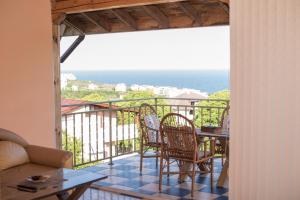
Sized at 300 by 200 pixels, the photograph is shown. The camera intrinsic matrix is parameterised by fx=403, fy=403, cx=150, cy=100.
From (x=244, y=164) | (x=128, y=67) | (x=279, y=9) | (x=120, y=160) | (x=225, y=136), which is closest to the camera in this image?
(x=279, y=9)

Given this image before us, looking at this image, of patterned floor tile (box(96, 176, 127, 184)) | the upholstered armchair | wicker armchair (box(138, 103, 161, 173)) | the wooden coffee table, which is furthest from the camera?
wicker armchair (box(138, 103, 161, 173))

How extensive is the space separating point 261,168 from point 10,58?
10.6ft

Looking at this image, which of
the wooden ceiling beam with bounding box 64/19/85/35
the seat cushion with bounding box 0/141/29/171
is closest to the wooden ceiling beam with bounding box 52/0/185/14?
the wooden ceiling beam with bounding box 64/19/85/35

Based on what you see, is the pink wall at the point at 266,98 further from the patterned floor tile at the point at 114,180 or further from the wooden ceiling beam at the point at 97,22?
the wooden ceiling beam at the point at 97,22

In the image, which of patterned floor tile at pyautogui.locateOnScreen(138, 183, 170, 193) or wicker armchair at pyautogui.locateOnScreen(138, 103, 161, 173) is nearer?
patterned floor tile at pyautogui.locateOnScreen(138, 183, 170, 193)

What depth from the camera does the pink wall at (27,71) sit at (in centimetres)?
442

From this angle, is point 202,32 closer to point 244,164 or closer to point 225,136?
point 225,136

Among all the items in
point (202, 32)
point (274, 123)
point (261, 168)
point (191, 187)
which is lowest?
point (191, 187)

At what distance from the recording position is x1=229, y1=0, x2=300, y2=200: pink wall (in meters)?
2.13

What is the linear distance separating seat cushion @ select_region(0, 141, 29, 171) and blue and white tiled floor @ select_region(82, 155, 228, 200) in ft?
4.18

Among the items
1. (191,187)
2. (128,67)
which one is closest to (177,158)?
(191,187)

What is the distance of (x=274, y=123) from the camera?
2170 millimetres

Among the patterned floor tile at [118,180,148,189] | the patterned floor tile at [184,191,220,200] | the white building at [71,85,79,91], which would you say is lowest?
the patterned floor tile at [184,191,220,200]

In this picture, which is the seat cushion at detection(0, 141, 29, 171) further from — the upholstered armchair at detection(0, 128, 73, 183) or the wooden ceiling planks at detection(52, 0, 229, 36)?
the wooden ceiling planks at detection(52, 0, 229, 36)
